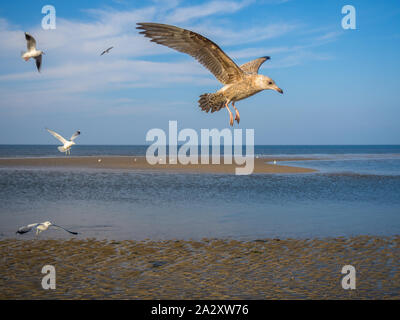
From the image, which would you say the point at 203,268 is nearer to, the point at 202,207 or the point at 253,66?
the point at 253,66

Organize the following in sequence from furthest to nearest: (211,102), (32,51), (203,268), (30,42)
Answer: (30,42)
(32,51)
(203,268)
(211,102)

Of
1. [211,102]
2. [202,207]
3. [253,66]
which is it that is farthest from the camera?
[202,207]

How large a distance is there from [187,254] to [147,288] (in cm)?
228

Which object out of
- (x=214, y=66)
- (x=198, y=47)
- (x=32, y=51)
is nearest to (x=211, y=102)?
(x=214, y=66)

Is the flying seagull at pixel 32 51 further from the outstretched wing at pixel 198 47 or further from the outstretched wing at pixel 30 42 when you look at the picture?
the outstretched wing at pixel 198 47

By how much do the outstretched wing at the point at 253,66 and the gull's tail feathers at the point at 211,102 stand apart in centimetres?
214

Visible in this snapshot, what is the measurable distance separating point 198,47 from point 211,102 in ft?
3.28

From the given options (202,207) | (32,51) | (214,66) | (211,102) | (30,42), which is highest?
(30,42)

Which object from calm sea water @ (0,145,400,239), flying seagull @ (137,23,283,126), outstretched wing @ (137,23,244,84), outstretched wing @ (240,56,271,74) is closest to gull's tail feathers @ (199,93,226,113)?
flying seagull @ (137,23,283,126)

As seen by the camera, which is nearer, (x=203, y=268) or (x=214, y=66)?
(x=214, y=66)

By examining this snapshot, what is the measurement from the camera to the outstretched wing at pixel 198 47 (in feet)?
21.7

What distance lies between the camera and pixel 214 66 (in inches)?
288
